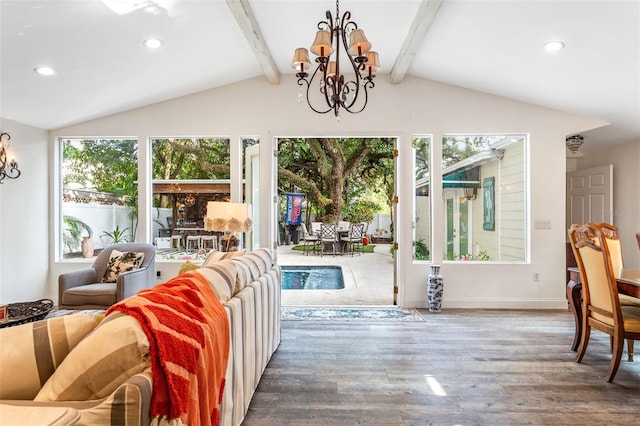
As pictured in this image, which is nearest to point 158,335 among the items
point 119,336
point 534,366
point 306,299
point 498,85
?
point 119,336

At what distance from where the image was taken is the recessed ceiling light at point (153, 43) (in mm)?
3352

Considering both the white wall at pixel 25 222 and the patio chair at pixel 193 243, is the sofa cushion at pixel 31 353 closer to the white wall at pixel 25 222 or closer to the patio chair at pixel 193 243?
the patio chair at pixel 193 243

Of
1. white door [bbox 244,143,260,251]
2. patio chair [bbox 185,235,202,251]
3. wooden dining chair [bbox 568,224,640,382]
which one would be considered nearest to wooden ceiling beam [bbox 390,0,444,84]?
white door [bbox 244,143,260,251]

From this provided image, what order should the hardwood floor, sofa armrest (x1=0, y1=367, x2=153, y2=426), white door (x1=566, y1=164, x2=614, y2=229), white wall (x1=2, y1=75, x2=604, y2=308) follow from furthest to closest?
white door (x1=566, y1=164, x2=614, y2=229)
white wall (x1=2, y1=75, x2=604, y2=308)
the hardwood floor
sofa armrest (x1=0, y1=367, x2=153, y2=426)

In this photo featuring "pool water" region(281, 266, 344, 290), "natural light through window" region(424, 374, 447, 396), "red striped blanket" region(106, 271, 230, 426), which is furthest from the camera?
"pool water" region(281, 266, 344, 290)

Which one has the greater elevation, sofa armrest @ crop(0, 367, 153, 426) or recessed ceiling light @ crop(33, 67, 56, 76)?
recessed ceiling light @ crop(33, 67, 56, 76)

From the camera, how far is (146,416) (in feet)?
3.20

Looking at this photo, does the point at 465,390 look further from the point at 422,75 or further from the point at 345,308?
the point at 422,75

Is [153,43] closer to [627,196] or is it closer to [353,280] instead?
[353,280]

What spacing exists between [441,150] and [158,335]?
432 centimetres

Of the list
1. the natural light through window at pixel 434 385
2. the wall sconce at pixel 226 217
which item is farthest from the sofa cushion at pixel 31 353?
the wall sconce at pixel 226 217

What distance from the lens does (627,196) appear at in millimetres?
4922

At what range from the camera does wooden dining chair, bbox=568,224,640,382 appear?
247 centimetres

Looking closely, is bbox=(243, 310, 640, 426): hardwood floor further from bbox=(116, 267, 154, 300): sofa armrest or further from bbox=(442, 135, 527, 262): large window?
bbox=(116, 267, 154, 300): sofa armrest
